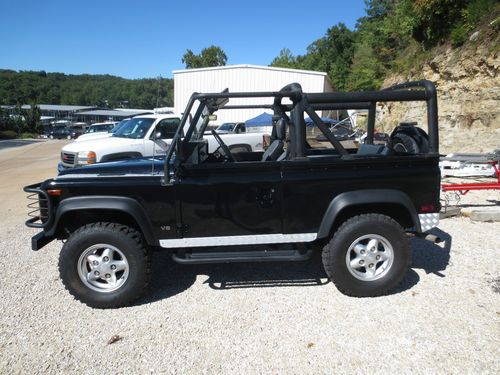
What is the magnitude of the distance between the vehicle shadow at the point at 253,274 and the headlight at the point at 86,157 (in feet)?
15.3

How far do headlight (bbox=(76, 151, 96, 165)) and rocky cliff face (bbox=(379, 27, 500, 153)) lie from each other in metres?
11.3

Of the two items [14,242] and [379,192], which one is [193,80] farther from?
[379,192]

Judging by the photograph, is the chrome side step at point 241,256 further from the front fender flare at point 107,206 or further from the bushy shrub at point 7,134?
the bushy shrub at point 7,134

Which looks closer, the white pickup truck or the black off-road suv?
the black off-road suv

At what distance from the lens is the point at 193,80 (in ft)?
92.1

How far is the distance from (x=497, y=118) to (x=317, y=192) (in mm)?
10969

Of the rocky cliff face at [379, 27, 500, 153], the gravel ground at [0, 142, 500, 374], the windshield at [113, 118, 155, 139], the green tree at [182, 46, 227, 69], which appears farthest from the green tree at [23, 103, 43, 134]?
the gravel ground at [0, 142, 500, 374]

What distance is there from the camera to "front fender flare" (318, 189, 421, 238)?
3.46 metres

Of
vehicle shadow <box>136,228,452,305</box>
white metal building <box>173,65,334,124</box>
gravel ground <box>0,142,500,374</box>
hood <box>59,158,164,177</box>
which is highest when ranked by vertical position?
white metal building <box>173,65,334,124</box>

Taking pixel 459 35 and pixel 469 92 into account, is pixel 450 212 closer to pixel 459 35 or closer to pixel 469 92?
pixel 469 92

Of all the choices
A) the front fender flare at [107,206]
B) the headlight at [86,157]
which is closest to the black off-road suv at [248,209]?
the front fender flare at [107,206]

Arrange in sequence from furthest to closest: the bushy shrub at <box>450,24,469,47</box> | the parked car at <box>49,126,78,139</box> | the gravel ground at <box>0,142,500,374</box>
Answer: the parked car at <box>49,126,78,139</box>, the bushy shrub at <box>450,24,469,47</box>, the gravel ground at <box>0,142,500,374</box>

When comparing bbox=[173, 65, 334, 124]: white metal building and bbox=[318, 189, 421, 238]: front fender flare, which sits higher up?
bbox=[173, 65, 334, 124]: white metal building

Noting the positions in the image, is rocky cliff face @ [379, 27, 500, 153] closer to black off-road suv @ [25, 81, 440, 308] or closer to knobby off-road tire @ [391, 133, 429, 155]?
knobby off-road tire @ [391, 133, 429, 155]
